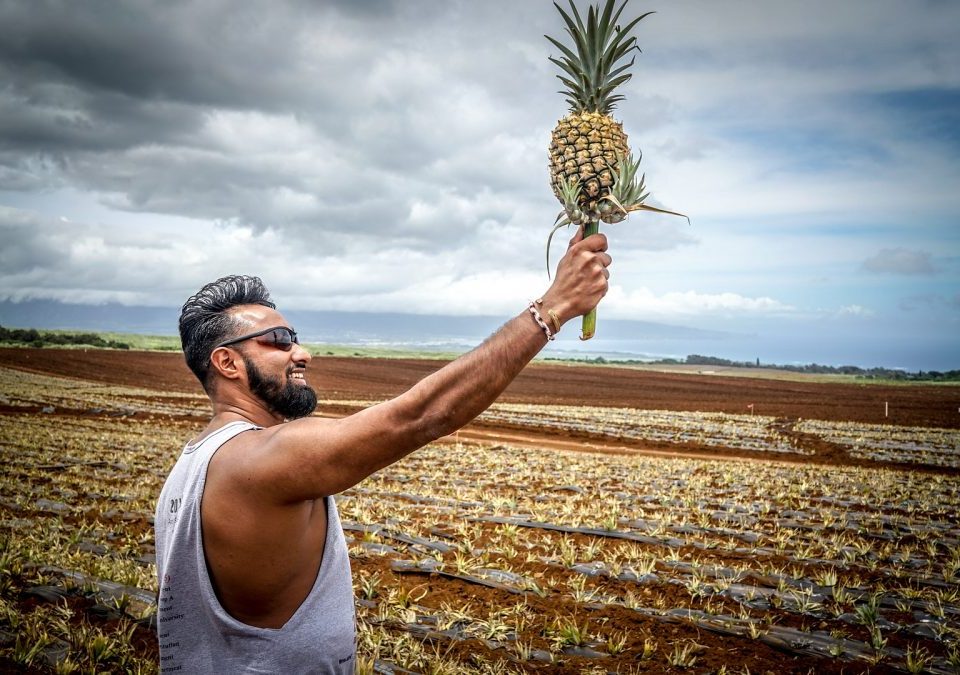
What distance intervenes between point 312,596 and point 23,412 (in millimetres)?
28782

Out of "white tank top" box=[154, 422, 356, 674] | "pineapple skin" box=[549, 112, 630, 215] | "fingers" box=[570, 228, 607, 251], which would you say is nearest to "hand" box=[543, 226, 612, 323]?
"fingers" box=[570, 228, 607, 251]

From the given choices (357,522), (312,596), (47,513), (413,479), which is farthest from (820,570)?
(47,513)

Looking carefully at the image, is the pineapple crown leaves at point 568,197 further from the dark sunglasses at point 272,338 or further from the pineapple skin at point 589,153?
the dark sunglasses at point 272,338

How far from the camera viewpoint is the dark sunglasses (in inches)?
114

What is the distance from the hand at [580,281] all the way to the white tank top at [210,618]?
1.44 metres

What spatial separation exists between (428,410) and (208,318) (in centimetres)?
144

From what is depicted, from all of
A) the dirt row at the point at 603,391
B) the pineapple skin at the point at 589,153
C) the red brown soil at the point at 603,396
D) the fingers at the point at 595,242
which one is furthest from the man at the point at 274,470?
the dirt row at the point at 603,391

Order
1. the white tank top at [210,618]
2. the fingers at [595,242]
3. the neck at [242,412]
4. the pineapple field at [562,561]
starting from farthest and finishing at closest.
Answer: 1. the pineapple field at [562,561]
2. the neck at [242,412]
3. the white tank top at [210,618]
4. the fingers at [595,242]

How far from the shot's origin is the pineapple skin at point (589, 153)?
230 cm

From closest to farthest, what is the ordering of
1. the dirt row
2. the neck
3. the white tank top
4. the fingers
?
the fingers, the white tank top, the neck, the dirt row

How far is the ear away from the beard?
4 centimetres

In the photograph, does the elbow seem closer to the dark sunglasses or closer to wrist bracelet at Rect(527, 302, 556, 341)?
wrist bracelet at Rect(527, 302, 556, 341)

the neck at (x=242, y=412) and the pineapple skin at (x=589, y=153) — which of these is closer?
the pineapple skin at (x=589, y=153)

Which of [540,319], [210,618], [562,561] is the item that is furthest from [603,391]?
[540,319]
